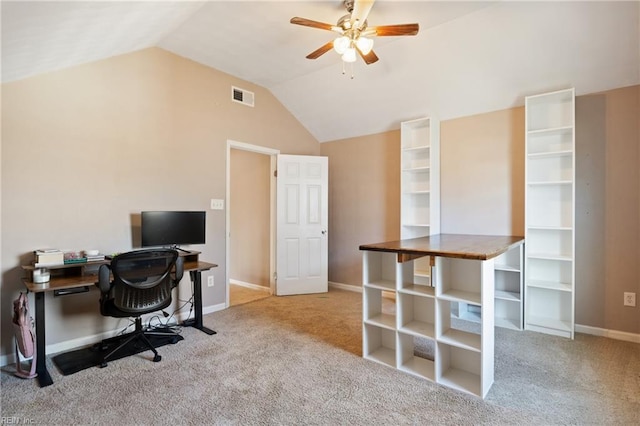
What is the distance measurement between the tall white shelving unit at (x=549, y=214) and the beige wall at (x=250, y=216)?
3.38m

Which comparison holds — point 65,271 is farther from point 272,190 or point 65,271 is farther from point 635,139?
point 635,139

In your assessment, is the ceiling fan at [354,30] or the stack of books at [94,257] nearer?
the ceiling fan at [354,30]

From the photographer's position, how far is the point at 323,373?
238 centimetres

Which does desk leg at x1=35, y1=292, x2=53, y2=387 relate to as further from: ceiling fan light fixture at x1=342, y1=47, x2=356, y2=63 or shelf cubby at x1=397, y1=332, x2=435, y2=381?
ceiling fan light fixture at x1=342, y1=47, x2=356, y2=63

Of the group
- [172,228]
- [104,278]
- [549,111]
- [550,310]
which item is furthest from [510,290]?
[104,278]

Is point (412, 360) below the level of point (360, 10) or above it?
below

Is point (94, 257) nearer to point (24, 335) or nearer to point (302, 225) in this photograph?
point (24, 335)

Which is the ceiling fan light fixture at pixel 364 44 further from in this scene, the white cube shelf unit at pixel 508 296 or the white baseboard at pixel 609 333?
the white baseboard at pixel 609 333

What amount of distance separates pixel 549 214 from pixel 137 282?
3.93 metres

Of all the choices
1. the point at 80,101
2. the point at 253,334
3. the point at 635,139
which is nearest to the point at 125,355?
the point at 253,334

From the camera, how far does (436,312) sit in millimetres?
2262

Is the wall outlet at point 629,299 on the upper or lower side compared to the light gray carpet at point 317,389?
upper

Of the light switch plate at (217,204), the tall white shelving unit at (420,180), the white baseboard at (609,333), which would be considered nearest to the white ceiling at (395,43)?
the tall white shelving unit at (420,180)

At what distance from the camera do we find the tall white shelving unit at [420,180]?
392cm
